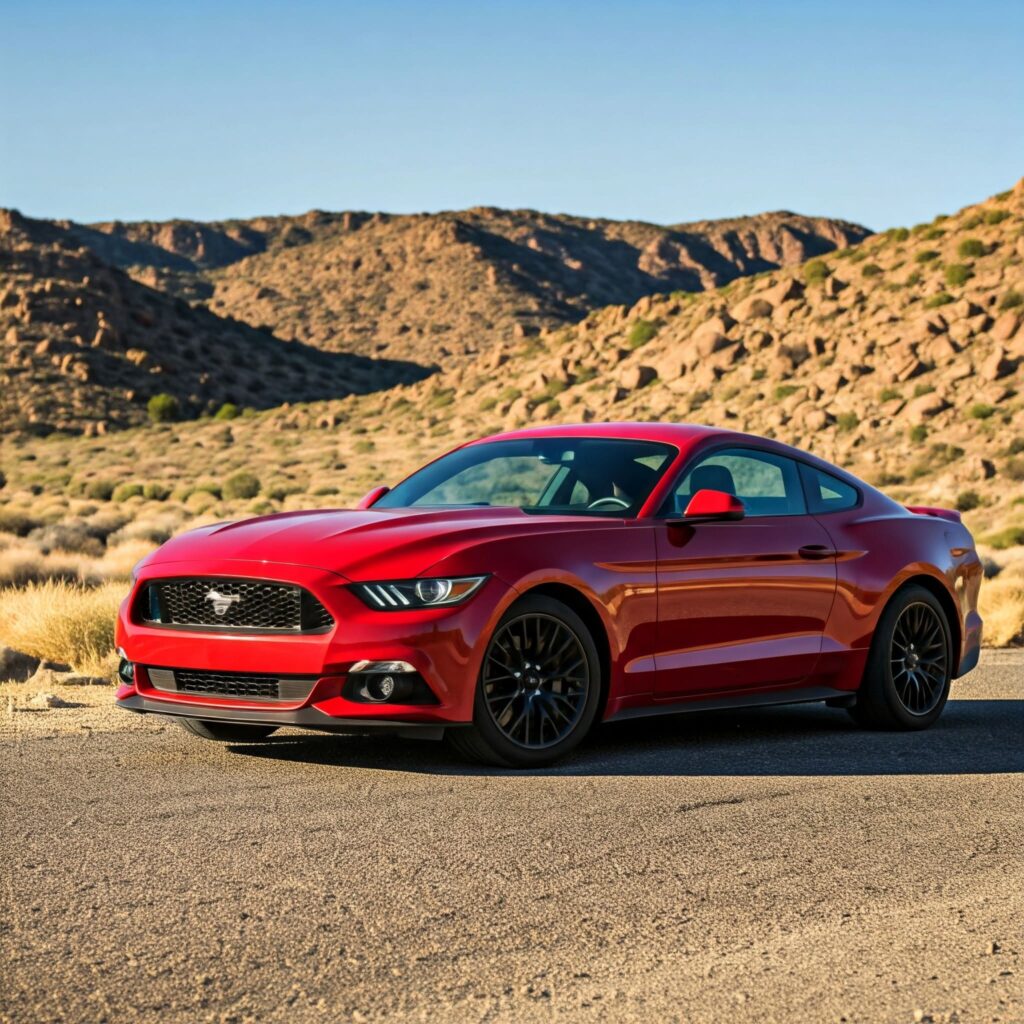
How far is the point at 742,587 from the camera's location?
8.37 metres

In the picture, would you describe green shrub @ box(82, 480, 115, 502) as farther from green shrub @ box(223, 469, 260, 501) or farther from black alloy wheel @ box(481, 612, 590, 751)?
black alloy wheel @ box(481, 612, 590, 751)

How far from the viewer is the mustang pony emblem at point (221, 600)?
291 inches

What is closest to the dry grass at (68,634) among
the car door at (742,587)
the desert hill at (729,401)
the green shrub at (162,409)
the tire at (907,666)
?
the car door at (742,587)

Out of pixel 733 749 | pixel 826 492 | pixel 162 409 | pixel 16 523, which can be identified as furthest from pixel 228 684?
pixel 162 409

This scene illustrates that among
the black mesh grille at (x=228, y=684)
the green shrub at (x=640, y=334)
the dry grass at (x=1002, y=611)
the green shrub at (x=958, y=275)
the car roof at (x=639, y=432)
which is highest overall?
the green shrub at (x=958, y=275)

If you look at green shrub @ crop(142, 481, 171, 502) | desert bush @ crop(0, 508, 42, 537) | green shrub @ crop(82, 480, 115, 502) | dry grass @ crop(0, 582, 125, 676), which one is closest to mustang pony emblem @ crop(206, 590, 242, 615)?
dry grass @ crop(0, 582, 125, 676)

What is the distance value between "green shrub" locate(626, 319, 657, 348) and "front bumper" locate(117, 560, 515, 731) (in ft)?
180

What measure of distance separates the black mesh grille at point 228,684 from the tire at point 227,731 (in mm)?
635

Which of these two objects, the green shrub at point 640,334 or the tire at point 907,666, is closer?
the tire at point 907,666

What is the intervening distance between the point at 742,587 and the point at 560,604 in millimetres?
1315

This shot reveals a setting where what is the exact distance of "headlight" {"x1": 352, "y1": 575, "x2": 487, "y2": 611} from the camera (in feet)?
23.3

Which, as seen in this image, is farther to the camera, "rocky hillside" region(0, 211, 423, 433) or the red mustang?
"rocky hillside" region(0, 211, 423, 433)

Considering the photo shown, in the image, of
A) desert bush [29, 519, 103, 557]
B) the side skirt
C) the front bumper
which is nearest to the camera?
the front bumper

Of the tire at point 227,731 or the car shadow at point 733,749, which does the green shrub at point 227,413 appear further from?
the tire at point 227,731
